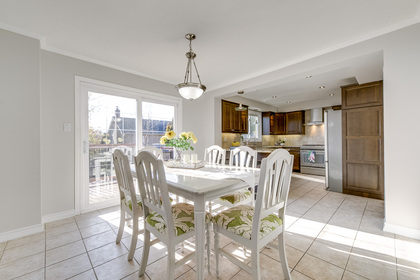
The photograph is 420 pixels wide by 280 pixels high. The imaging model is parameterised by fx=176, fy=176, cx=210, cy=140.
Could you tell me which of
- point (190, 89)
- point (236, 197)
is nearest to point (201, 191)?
point (236, 197)

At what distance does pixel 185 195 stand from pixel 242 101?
4.32m

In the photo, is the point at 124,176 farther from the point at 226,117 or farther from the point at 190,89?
the point at 226,117

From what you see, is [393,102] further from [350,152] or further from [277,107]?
[277,107]

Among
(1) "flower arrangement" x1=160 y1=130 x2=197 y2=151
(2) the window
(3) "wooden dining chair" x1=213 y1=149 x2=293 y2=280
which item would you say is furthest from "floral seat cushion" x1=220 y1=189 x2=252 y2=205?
(2) the window

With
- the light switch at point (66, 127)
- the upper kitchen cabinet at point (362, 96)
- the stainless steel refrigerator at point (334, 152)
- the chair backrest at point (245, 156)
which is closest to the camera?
the chair backrest at point (245, 156)

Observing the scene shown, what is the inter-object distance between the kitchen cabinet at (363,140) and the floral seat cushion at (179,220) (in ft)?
11.4

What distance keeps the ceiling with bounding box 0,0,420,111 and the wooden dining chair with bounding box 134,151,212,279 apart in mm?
1599

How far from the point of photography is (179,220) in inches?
54.4

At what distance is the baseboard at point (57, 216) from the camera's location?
2.44 meters

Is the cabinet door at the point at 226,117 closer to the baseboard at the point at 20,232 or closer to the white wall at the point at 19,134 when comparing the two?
the white wall at the point at 19,134

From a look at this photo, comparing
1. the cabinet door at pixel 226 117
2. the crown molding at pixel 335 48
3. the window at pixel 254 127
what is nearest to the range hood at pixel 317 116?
the window at pixel 254 127

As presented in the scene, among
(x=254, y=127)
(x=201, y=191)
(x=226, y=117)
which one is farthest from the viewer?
(x=254, y=127)

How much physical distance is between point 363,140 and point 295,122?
3.08 m

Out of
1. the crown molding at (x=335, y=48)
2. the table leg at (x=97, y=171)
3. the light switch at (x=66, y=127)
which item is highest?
the crown molding at (x=335, y=48)
